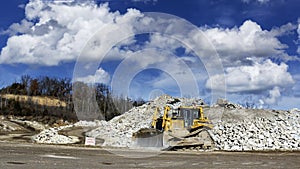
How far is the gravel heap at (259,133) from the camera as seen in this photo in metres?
25.9

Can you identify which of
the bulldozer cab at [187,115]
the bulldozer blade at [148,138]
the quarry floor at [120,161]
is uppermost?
the bulldozer cab at [187,115]

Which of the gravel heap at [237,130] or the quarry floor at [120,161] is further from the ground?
the gravel heap at [237,130]

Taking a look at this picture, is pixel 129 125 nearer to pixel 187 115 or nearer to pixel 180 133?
pixel 187 115

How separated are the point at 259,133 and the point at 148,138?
9.43 m

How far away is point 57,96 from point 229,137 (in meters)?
73.2

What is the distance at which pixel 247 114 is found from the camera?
106 feet

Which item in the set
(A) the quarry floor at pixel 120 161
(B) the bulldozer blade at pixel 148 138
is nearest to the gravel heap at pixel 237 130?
(B) the bulldozer blade at pixel 148 138

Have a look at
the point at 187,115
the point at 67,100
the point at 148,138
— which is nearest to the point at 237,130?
the point at 187,115

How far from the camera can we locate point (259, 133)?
90.4 feet

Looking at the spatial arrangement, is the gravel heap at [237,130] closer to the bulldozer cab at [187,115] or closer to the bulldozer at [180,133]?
the bulldozer at [180,133]

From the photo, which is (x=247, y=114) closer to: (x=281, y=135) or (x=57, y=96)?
(x=281, y=135)

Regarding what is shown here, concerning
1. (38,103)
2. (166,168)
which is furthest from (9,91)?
(166,168)

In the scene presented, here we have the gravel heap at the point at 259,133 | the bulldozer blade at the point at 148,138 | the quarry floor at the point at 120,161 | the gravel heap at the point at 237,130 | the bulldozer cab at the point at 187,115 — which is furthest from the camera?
the gravel heap at the point at 237,130

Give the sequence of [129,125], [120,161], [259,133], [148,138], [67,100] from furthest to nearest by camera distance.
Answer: [67,100], [129,125], [259,133], [148,138], [120,161]
